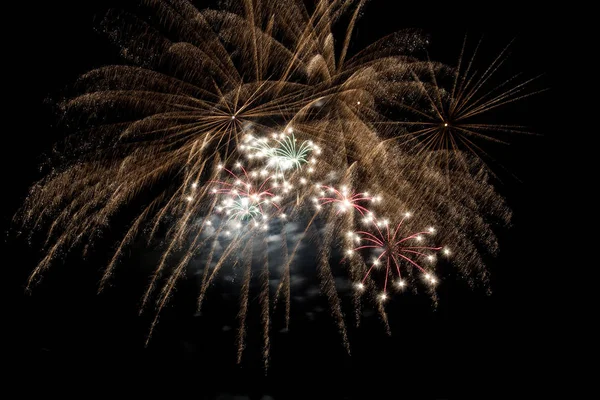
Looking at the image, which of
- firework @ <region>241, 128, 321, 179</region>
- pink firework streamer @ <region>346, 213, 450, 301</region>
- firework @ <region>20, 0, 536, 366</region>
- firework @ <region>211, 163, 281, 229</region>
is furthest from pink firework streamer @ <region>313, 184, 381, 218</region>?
firework @ <region>211, 163, 281, 229</region>

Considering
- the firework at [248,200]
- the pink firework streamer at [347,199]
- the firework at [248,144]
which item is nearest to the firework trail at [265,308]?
the firework at [248,144]

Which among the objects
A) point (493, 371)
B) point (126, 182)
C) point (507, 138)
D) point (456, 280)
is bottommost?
point (493, 371)

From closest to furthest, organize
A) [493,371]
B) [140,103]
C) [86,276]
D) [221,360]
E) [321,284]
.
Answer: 1. [493,371]
2. [221,360]
3. [321,284]
4. [86,276]
5. [140,103]

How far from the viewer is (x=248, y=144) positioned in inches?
361

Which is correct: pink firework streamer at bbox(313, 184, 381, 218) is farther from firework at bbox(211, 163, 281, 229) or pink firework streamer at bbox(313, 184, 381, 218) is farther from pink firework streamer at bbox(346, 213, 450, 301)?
firework at bbox(211, 163, 281, 229)

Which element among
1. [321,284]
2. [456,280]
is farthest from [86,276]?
[456,280]

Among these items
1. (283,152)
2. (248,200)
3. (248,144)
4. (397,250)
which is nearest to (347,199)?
(397,250)

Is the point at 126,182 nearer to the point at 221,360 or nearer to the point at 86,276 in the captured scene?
the point at 86,276

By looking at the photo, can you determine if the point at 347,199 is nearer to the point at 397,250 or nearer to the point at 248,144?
the point at 397,250

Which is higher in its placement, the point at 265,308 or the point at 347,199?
the point at 347,199

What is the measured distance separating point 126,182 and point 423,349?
6.44 m

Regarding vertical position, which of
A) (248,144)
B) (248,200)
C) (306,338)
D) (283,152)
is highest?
(248,144)

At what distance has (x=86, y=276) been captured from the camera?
8141 millimetres

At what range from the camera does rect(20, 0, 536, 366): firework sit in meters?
8.11
